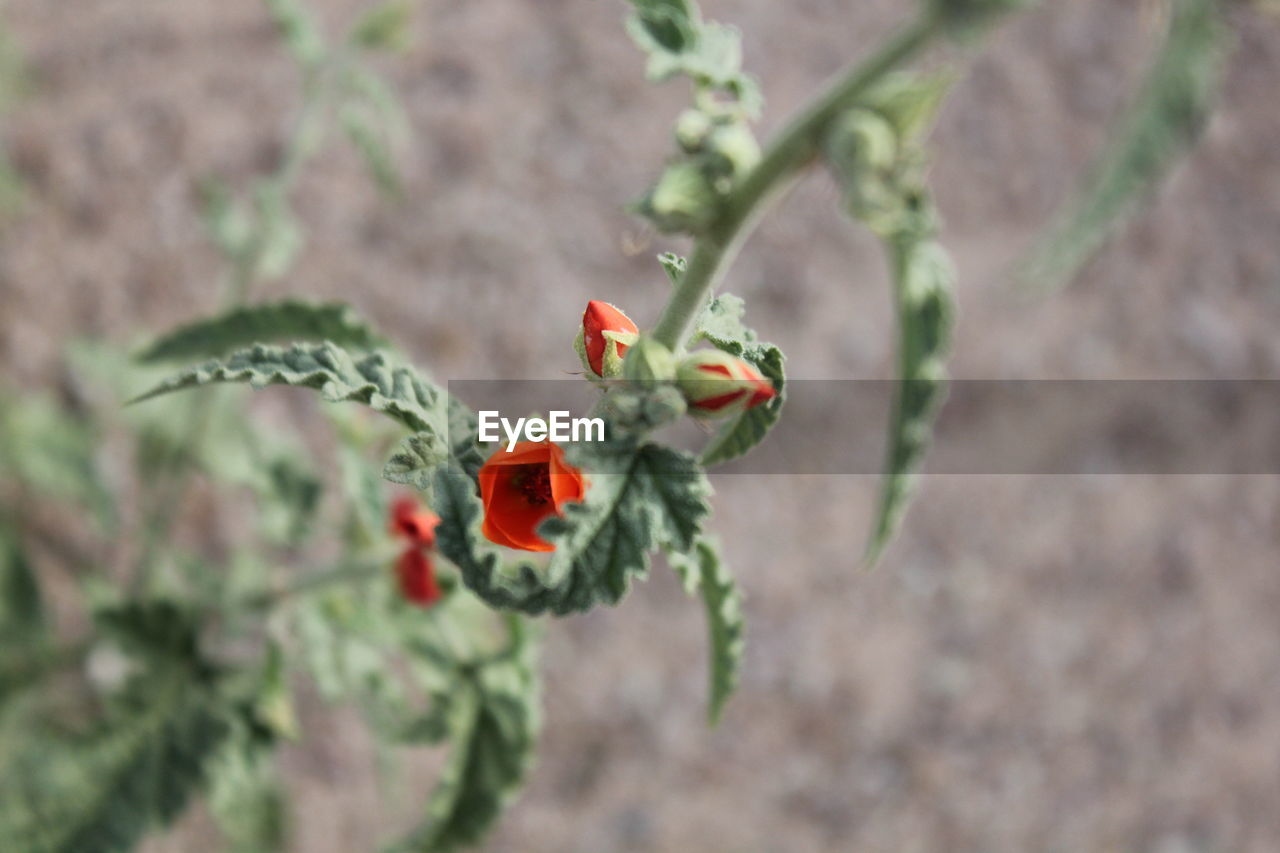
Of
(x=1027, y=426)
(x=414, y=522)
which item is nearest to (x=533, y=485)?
(x=414, y=522)

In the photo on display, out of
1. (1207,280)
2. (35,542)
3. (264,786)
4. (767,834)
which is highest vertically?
(1207,280)

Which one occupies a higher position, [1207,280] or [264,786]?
[1207,280]

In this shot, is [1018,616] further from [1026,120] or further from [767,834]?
[1026,120]

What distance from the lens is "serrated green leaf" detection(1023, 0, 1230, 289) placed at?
1.77 ft

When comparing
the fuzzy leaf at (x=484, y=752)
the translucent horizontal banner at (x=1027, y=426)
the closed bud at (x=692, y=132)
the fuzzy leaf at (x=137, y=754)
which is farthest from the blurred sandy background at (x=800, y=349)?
the closed bud at (x=692, y=132)

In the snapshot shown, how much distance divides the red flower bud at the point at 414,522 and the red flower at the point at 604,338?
22 centimetres

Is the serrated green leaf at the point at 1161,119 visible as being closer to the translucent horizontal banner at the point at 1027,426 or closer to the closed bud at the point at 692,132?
the closed bud at the point at 692,132

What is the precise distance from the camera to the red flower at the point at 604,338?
77 centimetres

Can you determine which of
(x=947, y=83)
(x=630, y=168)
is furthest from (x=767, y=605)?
(x=947, y=83)

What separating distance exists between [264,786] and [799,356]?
1326mm

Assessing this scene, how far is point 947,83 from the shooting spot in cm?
60

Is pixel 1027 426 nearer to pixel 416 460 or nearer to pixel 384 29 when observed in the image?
pixel 384 29

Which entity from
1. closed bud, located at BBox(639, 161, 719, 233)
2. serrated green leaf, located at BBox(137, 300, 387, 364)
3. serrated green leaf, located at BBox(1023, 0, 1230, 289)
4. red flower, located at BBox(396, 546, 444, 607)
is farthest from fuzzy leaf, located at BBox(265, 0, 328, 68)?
serrated green leaf, located at BBox(1023, 0, 1230, 289)

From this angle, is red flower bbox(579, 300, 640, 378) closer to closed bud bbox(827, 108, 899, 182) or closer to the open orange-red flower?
the open orange-red flower
